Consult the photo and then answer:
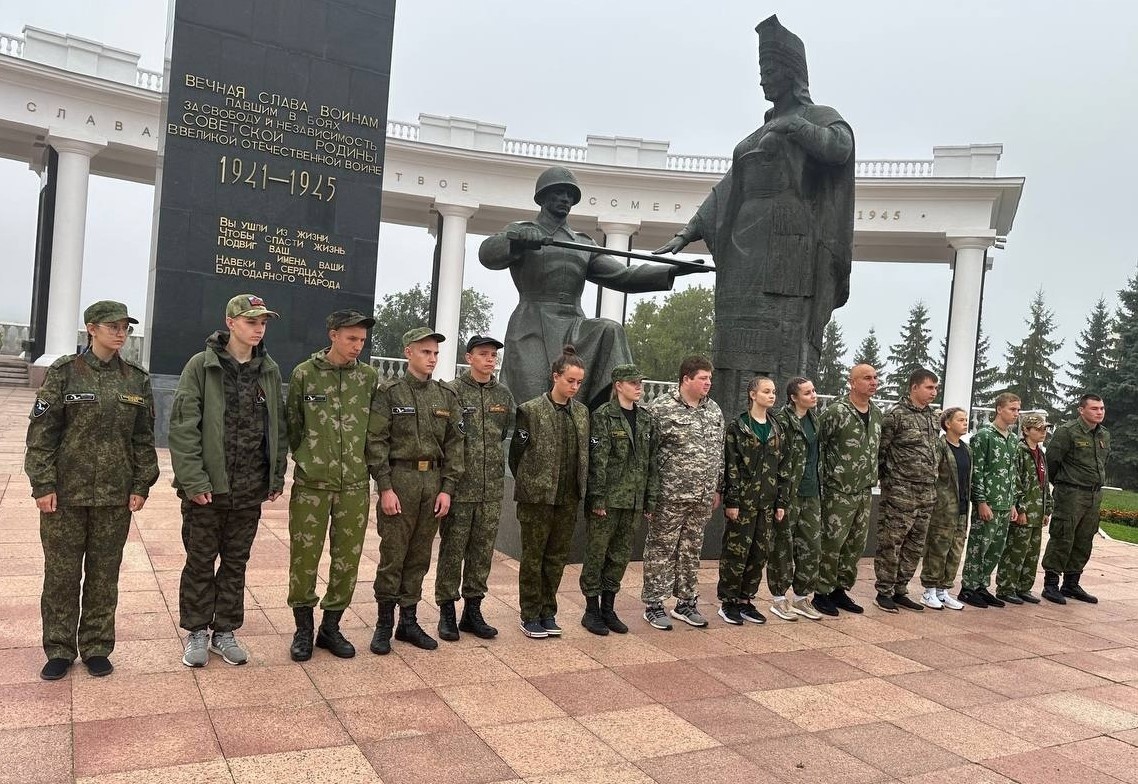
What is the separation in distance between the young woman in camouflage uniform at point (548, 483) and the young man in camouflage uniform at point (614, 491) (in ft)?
0.37

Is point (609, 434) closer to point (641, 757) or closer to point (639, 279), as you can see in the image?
point (641, 757)

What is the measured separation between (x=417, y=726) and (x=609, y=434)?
1939 mm

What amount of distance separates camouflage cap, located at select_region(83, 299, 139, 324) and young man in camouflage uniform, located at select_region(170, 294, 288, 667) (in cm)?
34

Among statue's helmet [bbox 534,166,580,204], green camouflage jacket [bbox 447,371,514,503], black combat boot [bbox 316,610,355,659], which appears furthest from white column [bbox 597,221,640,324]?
black combat boot [bbox 316,610,355,659]

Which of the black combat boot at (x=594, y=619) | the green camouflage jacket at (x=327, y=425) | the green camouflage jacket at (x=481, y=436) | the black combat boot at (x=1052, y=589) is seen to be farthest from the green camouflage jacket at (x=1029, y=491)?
the green camouflage jacket at (x=327, y=425)

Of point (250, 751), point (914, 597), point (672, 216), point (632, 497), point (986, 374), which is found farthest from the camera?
point (986, 374)

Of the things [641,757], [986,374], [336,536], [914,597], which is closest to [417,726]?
[641,757]

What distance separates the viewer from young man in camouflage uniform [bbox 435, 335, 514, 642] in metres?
4.19

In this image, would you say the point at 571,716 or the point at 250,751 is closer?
the point at 250,751

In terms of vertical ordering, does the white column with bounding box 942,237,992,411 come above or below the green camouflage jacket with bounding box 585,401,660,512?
above

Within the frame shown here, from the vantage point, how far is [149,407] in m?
3.63

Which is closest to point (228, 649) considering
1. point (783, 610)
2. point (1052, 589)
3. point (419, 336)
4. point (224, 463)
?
point (224, 463)

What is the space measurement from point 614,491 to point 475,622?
985 millimetres

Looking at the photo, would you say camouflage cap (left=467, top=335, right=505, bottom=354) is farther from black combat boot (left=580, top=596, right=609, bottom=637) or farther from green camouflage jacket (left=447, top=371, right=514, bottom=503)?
black combat boot (left=580, top=596, right=609, bottom=637)
